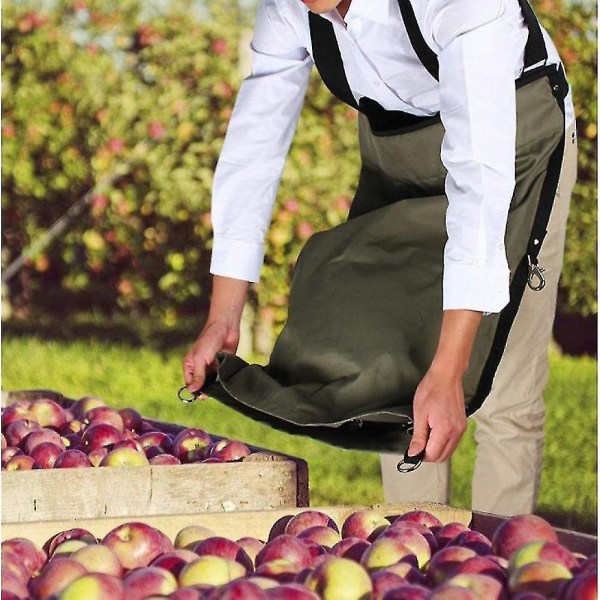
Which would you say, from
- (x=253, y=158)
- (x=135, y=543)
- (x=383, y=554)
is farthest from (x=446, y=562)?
(x=253, y=158)

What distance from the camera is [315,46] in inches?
106

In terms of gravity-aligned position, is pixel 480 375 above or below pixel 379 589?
above

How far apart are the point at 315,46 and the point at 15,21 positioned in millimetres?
6134

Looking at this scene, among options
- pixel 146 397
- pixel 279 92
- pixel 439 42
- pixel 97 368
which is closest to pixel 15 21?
pixel 97 368

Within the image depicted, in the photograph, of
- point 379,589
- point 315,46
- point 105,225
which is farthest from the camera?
point 105,225

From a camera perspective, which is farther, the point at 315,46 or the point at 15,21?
the point at 15,21

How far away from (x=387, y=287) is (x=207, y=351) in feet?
1.25

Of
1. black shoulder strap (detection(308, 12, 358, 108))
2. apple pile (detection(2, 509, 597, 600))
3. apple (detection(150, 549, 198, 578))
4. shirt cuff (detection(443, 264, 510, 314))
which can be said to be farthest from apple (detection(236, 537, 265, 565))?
black shoulder strap (detection(308, 12, 358, 108))

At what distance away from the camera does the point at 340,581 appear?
1681 mm

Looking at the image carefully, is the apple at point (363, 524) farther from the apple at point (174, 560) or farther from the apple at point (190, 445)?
the apple at point (190, 445)

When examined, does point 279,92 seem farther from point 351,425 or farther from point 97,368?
point 97,368

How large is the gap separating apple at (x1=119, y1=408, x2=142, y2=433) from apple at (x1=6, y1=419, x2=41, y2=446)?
0.75ft

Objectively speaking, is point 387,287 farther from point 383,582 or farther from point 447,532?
point 383,582

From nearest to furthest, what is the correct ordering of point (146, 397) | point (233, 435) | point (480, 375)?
point (480, 375) < point (233, 435) < point (146, 397)
